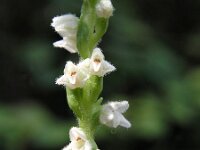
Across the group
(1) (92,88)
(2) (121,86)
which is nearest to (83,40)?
(1) (92,88)

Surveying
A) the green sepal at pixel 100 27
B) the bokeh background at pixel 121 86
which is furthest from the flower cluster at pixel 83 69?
the bokeh background at pixel 121 86

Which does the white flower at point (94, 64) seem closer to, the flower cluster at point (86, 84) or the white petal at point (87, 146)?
the flower cluster at point (86, 84)

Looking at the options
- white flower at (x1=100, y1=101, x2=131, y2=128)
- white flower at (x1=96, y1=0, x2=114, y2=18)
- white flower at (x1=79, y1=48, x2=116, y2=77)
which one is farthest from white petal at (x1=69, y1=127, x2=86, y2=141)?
white flower at (x1=96, y1=0, x2=114, y2=18)

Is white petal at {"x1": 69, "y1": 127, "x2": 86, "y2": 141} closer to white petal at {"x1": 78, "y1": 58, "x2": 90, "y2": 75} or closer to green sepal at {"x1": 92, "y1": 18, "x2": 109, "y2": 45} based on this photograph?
white petal at {"x1": 78, "y1": 58, "x2": 90, "y2": 75}

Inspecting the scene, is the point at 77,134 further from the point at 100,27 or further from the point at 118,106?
the point at 100,27

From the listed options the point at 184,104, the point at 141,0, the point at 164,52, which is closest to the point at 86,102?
the point at 184,104

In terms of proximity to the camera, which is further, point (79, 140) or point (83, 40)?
point (83, 40)
